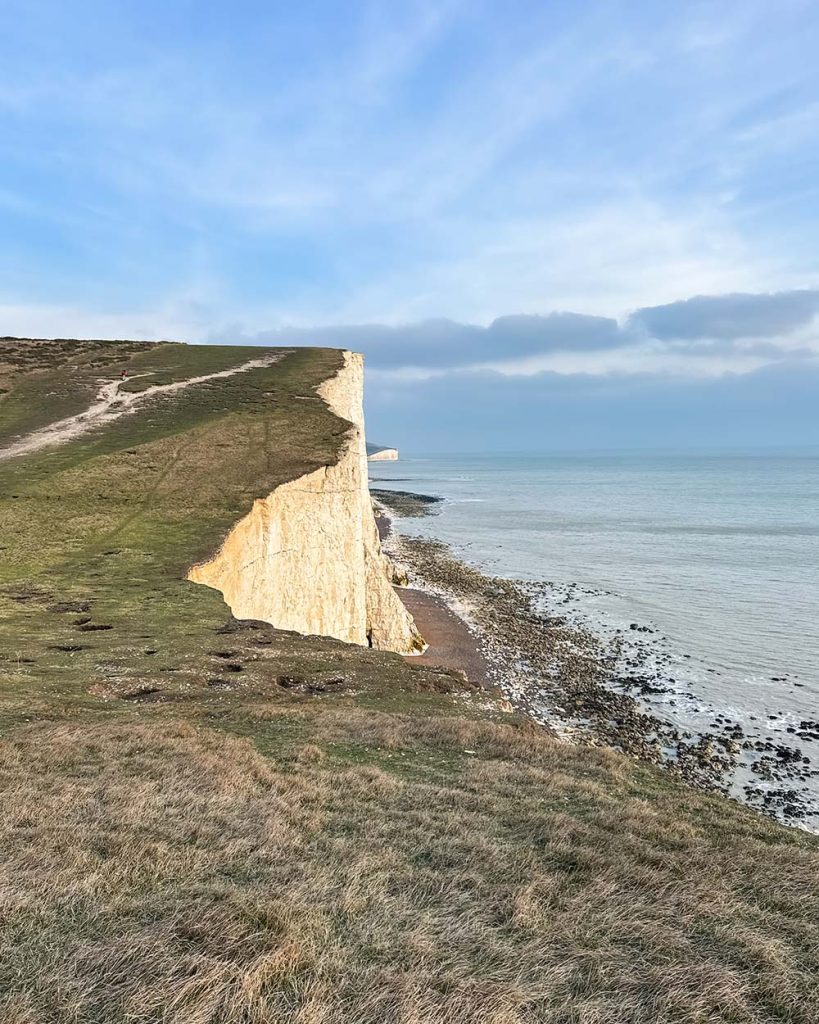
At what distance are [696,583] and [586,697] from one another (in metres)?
27.5

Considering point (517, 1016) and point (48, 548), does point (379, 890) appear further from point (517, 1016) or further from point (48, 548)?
point (48, 548)

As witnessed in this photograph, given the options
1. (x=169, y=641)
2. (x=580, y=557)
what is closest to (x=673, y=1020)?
(x=169, y=641)

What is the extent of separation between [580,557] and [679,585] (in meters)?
14.9

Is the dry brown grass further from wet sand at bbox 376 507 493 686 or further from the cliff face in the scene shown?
wet sand at bbox 376 507 493 686

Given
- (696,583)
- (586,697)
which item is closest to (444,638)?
(586,697)

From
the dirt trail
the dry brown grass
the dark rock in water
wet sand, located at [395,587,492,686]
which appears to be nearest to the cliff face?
wet sand, located at [395,587,492,686]

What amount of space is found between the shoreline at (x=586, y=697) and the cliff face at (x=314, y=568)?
7076 millimetres

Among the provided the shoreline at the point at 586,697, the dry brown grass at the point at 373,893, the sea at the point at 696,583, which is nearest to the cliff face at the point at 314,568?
the shoreline at the point at 586,697

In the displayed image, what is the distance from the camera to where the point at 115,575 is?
72.4 feet

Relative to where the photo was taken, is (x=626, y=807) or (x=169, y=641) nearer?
(x=626, y=807)

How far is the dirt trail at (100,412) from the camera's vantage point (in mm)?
37875

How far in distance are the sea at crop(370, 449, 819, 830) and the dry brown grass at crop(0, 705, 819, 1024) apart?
659 inches

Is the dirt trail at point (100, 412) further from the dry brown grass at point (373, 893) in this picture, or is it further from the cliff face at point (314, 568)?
the dry brown grass at point (373, 893)

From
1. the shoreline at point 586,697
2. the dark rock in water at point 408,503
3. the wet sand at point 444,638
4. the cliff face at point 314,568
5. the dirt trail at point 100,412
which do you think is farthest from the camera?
the dark rock in water at point 408,503
